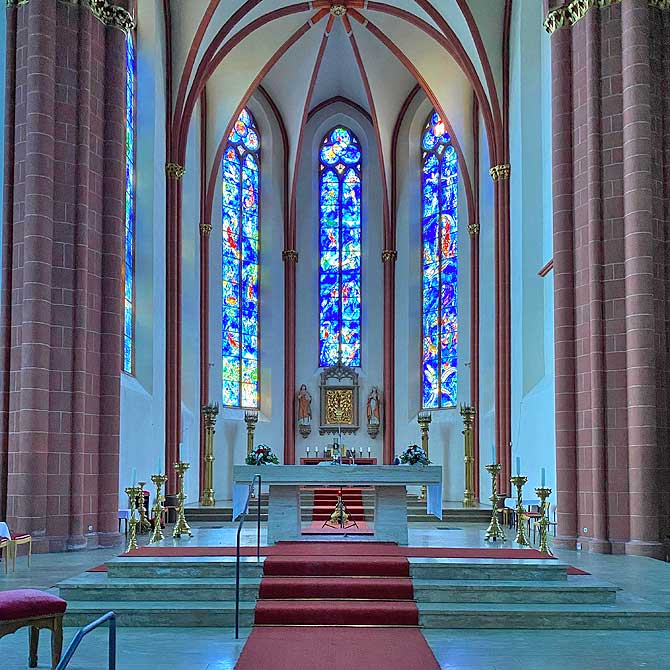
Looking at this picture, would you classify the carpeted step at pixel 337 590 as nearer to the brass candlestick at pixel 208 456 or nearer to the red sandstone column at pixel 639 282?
the red sandstone column at pixel 639 282

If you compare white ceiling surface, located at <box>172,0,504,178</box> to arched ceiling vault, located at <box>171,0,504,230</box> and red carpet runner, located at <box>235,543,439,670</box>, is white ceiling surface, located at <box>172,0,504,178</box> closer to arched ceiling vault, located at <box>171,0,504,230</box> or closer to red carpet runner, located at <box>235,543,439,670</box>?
arched ceiling vault, located at <box>171,0,504,230</box>

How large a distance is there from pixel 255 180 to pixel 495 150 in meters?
8.44

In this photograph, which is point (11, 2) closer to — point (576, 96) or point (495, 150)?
point (576, 96)

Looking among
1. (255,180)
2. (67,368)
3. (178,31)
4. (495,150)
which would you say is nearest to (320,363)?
(255,180)

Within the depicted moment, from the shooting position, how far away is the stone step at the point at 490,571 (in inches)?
390

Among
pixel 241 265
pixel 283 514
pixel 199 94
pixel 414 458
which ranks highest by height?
pixel 199 94

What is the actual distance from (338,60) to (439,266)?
20.7 ft

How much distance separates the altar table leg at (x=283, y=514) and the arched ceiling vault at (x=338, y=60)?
35.3 feet

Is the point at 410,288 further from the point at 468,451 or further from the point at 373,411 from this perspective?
the point at 468,451

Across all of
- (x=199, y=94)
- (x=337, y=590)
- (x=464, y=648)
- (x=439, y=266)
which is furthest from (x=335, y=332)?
(x=464, y=648)

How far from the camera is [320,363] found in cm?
2775

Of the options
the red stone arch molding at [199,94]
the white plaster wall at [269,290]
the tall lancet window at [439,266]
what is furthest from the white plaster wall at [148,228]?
the tall lancet window at [439,266]

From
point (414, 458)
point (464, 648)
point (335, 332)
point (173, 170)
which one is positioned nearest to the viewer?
point (464, 648)

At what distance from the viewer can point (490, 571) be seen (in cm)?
993
